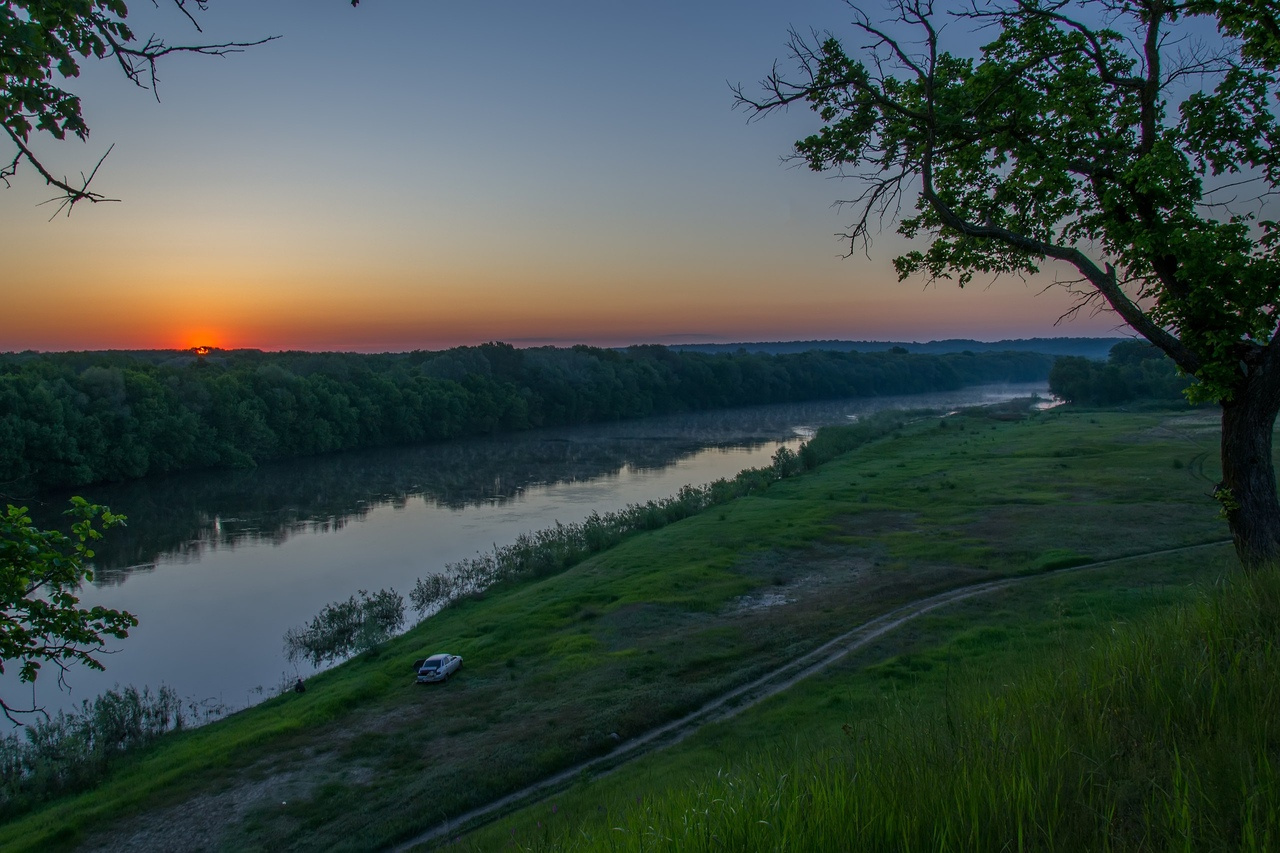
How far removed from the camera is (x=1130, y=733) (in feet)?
12.6

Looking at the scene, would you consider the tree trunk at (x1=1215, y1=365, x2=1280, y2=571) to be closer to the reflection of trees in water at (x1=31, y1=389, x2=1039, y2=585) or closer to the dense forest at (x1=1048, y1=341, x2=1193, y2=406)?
the reflection of trees in water at (x1=31, y1=389, x2=1039, y2=585)

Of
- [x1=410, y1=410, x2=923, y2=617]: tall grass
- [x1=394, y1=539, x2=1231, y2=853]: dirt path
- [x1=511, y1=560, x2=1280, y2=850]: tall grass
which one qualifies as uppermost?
[x1=511, y1=560, x2=1280, y2=850]: tall grass

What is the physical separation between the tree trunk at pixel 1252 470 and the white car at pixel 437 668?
641 inches

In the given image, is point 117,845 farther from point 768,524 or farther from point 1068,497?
point 1068,497

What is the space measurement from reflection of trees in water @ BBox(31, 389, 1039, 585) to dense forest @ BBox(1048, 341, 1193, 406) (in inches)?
1624

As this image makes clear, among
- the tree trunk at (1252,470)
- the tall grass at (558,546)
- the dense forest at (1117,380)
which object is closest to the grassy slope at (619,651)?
the tall grass at (558,546)

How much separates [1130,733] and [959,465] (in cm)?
5001

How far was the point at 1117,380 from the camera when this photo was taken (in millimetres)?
96125

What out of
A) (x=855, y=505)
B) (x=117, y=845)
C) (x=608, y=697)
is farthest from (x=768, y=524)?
(x=117, y=845)

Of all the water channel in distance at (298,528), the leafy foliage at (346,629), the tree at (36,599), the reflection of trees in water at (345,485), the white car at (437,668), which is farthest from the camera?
the reflection of trees in water at (345,485)

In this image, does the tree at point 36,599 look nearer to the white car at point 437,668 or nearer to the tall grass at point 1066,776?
the tall grass at point 1066,776

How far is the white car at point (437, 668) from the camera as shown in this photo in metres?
18.8

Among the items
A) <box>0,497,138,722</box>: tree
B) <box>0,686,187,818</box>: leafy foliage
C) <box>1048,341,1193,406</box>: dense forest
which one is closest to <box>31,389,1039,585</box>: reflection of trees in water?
<box>0,686,187,818</box>: leafy foliage

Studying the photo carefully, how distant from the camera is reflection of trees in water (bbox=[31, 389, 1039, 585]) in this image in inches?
1609
